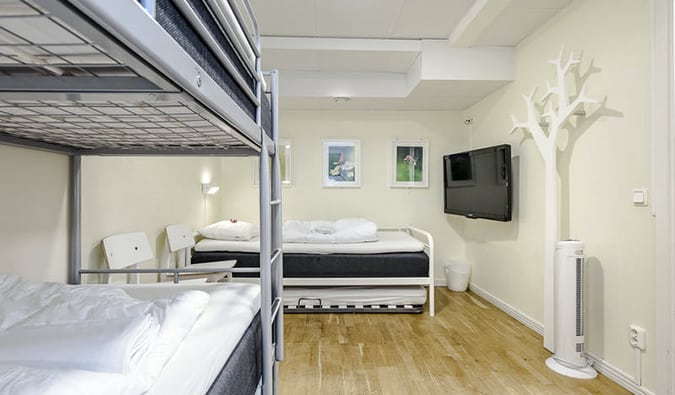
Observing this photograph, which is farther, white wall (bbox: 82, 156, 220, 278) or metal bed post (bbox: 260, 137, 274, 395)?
white wall (bbox: 82, 156, 220, 278)

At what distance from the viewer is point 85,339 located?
29.6 inches

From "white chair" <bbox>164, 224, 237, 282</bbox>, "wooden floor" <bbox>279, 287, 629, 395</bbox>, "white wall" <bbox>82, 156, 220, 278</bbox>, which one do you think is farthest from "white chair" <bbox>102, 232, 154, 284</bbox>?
"wooden floor" <bbox>279, 287, 629, 395</bbox>

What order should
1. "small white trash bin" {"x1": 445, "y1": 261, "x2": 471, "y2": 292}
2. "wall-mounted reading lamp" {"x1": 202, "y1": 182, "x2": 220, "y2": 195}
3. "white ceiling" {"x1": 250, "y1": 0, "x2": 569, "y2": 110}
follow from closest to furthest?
"white ceiling" {"x1": 250, "y1": 0, "x2": 569, "y2": 110}, "wall-mounted reading lamp" {"x1": 202, "y1": 182, "x2": 220, "y2": 195}, "small white trash bin" {"x1": 445, "y1": 261, "x2": 471, "y2": 292}

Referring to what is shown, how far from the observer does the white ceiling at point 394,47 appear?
2.75 metres

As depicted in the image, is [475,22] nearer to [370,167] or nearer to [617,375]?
[370,167]

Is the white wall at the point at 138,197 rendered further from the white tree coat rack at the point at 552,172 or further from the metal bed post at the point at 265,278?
the white tree coat rack at the point at 552,172

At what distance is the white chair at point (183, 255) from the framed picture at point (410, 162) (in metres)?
2.41

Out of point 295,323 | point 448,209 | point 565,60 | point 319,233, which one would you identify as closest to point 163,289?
point 295,323

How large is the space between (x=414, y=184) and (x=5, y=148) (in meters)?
3.98

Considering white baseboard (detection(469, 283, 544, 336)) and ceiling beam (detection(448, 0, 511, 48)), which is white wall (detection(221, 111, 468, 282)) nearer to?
white baseboard (detection(469, 283, 544, 336))

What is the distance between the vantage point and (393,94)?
13.1 feet

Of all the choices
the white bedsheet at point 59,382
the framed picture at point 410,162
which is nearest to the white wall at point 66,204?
the white bedsheet at point 59,382

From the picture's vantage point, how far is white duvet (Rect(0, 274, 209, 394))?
62cm

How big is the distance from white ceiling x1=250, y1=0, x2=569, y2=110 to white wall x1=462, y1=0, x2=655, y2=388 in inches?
13.6
